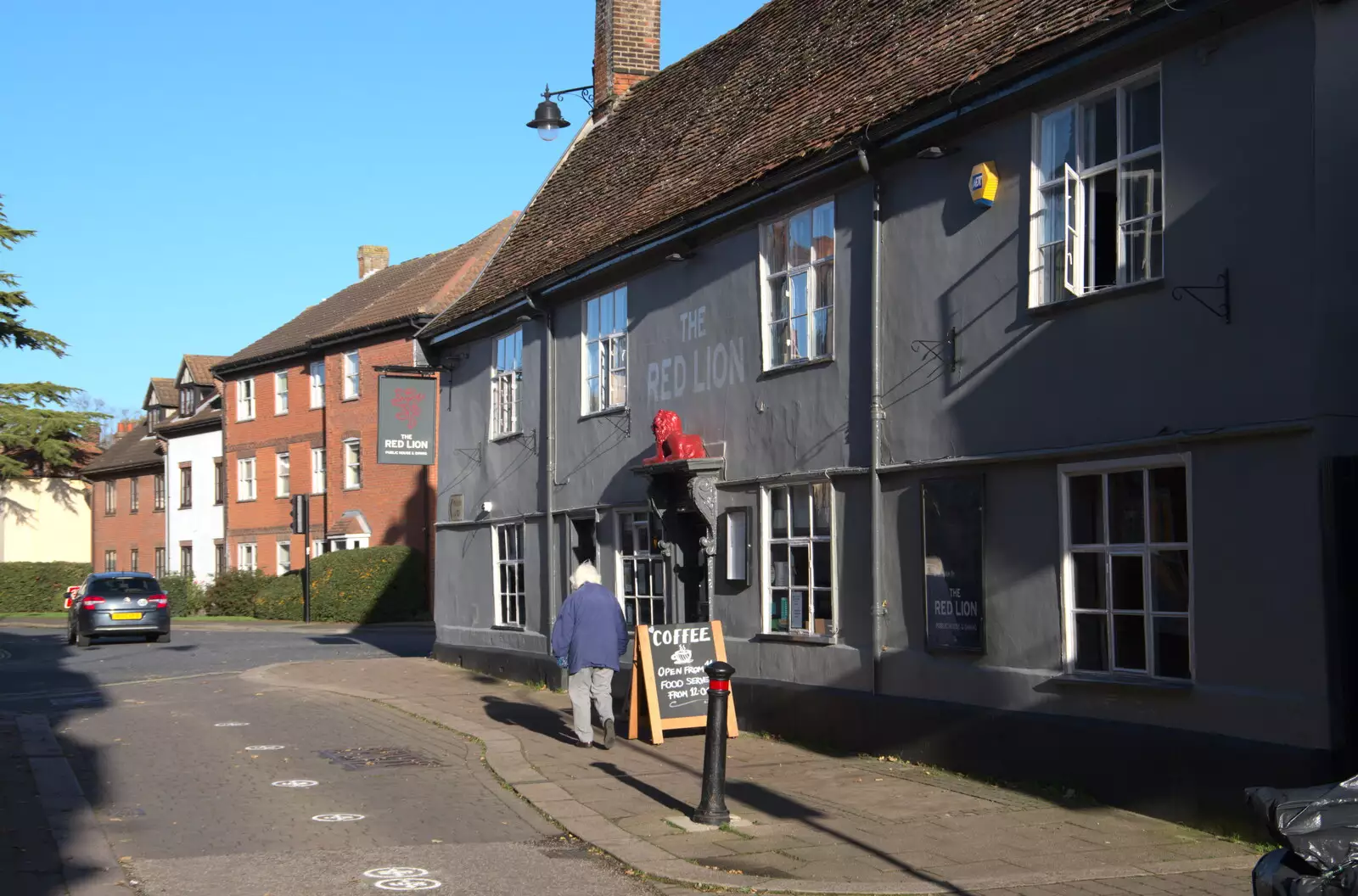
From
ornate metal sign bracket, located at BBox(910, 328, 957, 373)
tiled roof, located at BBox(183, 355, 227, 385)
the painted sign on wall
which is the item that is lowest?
ornate metal sign bracket, located at BBox(910, 328, 957, 373)

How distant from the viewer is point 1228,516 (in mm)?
8922

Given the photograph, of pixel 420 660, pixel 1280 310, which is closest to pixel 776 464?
pixel 1280 310

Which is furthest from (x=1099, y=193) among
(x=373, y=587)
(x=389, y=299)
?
(x=389, y=299)

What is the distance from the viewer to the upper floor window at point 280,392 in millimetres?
47656

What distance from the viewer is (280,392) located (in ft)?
157

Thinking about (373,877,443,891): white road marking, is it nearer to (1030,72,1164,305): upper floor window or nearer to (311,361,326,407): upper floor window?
(1030,72,1164,305): upper floor window

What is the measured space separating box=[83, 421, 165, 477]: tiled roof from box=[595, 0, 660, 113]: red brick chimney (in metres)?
39.1

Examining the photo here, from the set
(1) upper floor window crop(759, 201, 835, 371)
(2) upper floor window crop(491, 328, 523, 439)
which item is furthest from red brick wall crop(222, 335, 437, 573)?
(1) upper floor window crop(759, 201, 835, 371)

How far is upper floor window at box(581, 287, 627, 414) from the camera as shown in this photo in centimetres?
1767

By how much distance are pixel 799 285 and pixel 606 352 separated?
4776 mm

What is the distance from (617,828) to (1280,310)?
542 cm

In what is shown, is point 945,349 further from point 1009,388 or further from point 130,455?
point 130,455

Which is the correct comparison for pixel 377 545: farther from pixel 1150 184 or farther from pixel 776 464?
pixel 1150 184

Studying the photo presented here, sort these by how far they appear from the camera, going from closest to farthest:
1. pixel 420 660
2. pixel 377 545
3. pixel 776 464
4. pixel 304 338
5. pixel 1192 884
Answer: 1. pixel 1192 884
2. pixel 776 464
3. pixel 420 660
4. pixel 377 545
5. pixel 304 338
